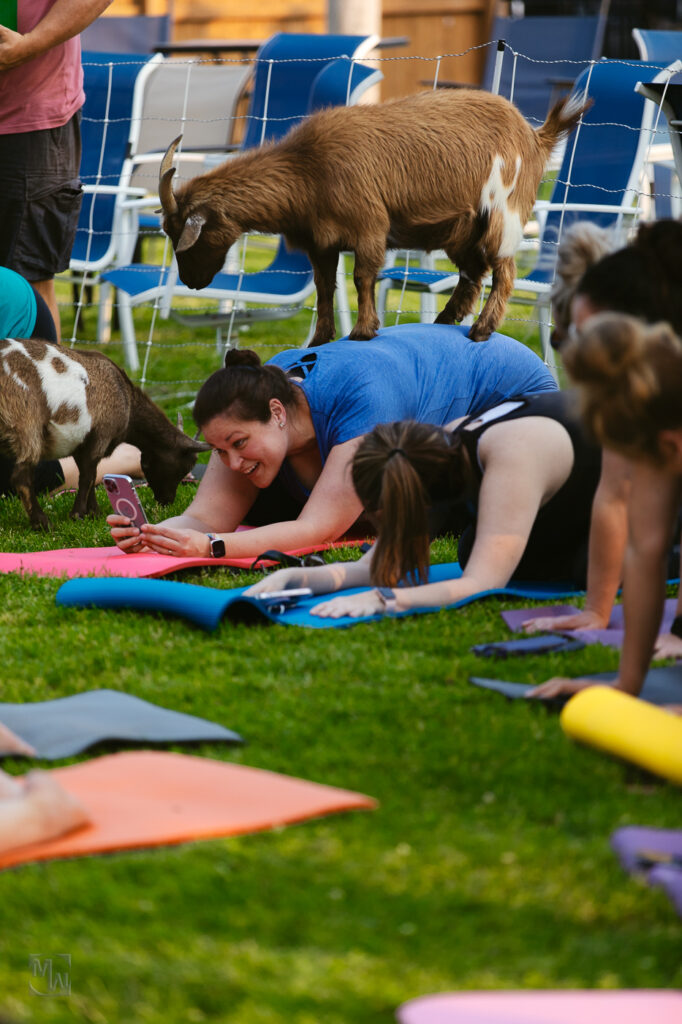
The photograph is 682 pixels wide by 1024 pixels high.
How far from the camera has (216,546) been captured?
13.8 ft

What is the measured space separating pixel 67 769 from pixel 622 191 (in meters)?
5.21

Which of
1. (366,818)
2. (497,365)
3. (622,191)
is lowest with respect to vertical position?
(366,818)

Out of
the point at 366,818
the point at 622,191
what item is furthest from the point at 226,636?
the point at 622,191

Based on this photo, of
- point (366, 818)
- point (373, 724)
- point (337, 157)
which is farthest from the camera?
point (337, 157)

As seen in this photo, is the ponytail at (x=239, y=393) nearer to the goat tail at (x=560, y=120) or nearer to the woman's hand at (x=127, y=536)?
the woman's hand at (x=127, y=536)

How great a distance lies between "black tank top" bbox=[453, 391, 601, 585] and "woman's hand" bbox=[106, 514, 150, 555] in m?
1.21

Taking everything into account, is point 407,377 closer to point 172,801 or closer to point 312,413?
point 312,413

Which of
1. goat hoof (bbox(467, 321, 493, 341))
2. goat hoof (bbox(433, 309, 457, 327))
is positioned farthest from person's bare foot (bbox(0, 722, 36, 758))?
goat hoof (bbox(433, 309, 457, 327))

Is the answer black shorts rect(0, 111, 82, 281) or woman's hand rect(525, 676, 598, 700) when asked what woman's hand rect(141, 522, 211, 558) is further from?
black shorts rect(0, 111, 82, 281)

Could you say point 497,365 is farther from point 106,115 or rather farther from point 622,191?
point 106,115

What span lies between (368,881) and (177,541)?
2311 mm

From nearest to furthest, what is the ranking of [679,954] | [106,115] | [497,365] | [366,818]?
[679,954] → [366,818] → [497,365] → [106,115]

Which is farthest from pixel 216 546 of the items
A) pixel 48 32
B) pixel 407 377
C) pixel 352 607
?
pixel 48 32

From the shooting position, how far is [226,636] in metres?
3.48
